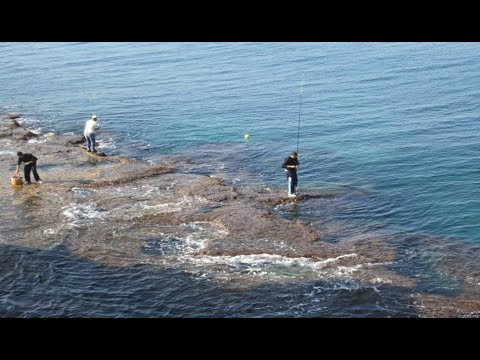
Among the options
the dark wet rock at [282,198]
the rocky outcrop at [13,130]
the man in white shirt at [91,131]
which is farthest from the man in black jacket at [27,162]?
the dark wet rock at [282,198]

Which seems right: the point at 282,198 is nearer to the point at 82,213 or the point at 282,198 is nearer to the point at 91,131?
the point at 82,213

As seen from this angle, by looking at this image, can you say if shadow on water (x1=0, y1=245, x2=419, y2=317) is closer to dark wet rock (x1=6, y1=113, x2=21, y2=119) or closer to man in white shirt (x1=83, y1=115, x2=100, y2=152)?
man in white shirt (x1=83, y1=115, x2=100, y2=152)

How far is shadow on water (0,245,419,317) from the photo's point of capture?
43.6 feet

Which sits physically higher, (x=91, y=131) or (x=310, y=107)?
(x=310, y=107)

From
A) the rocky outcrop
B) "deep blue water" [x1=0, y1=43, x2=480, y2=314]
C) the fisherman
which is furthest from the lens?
the rocky outcrop

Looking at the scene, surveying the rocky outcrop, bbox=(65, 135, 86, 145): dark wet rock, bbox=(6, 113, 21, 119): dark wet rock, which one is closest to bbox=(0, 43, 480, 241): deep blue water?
bbox=(6, 113, 21, 119): dark wet rock

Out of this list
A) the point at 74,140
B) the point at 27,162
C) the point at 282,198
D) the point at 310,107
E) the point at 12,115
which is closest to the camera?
the point at 282,198

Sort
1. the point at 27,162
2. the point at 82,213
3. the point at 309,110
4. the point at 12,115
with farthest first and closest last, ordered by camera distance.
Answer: the point at 309,110 < the point at 12,115 < the point at 27,162 < the point at 82,213

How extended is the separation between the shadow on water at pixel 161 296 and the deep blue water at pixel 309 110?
5.86 metres

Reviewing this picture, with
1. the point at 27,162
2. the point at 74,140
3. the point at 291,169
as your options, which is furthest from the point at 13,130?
the point at 291,169

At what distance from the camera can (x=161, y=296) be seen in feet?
45.8

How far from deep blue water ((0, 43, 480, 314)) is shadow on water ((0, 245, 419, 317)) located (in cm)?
586

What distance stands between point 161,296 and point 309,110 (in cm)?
2626
